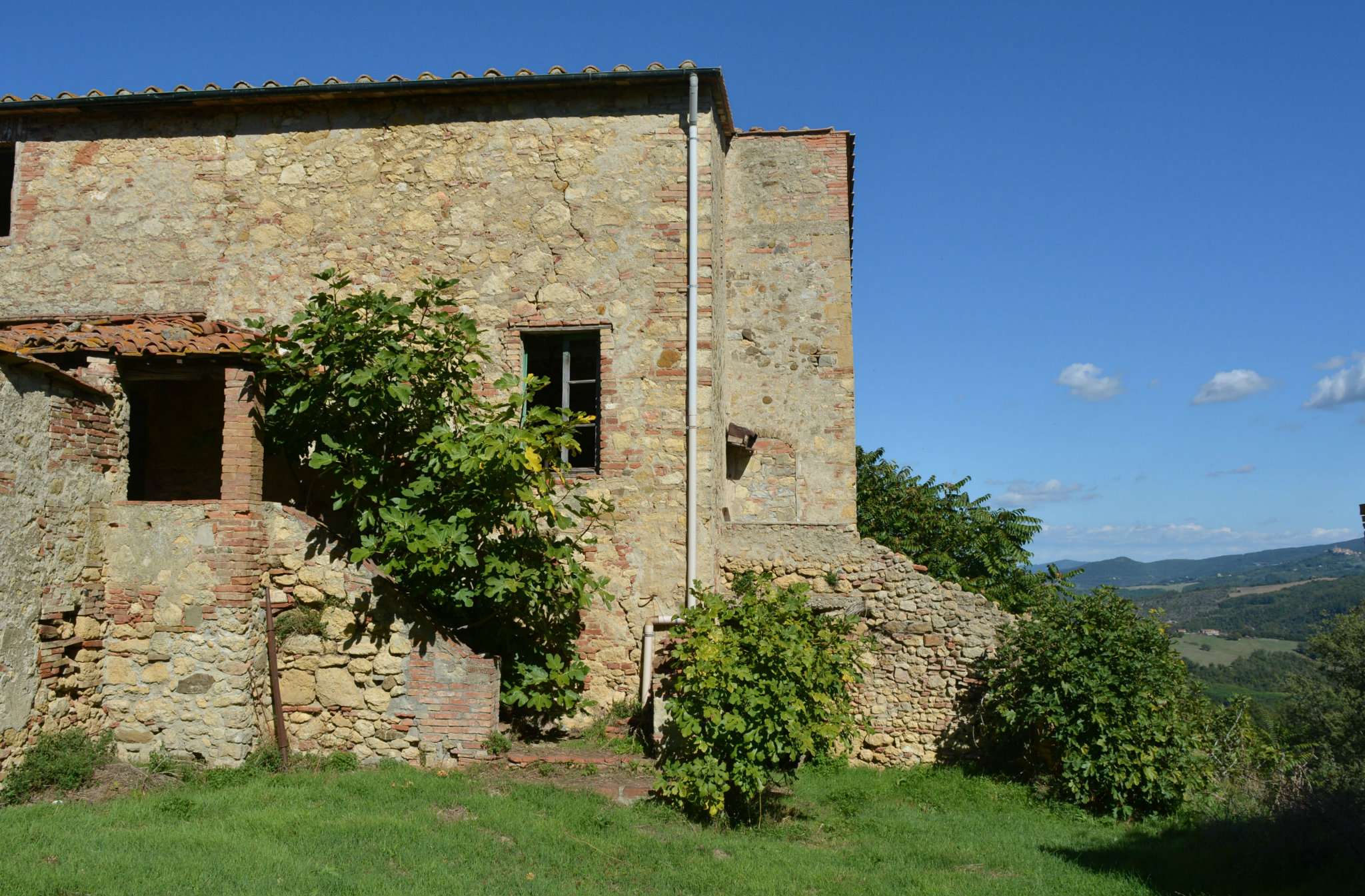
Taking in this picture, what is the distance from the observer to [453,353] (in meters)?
9.16

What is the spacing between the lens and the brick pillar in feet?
28.0

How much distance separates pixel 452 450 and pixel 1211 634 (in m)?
87.4

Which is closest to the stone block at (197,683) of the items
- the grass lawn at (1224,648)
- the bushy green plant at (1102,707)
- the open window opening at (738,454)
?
A: the open window opening at (738,454)

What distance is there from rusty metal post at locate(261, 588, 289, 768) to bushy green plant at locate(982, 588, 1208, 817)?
6801 millimetres

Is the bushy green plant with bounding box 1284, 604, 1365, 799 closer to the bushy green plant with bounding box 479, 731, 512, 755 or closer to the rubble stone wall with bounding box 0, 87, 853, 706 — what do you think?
Result: the rubble stone wall with bounding box 0, 87, 853, 706

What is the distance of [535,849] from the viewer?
6.91m

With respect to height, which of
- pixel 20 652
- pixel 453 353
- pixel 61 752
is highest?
pixel 453 353

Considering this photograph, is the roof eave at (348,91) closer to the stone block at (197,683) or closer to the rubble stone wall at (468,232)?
the rubble stone wall at (468,232)

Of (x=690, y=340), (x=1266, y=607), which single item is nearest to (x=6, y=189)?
(x=690, y=340)

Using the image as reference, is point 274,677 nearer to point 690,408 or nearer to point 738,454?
point 690,408

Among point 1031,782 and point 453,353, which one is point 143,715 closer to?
point 453,353

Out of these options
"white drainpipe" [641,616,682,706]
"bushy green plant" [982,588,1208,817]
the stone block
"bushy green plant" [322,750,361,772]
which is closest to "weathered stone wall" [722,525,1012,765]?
"bushy green plant" [982,588,1208,817]

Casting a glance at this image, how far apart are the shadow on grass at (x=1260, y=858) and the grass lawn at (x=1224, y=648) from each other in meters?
56.9

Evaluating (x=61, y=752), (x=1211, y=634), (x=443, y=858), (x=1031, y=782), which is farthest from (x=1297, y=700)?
(x=1211, y=634)
